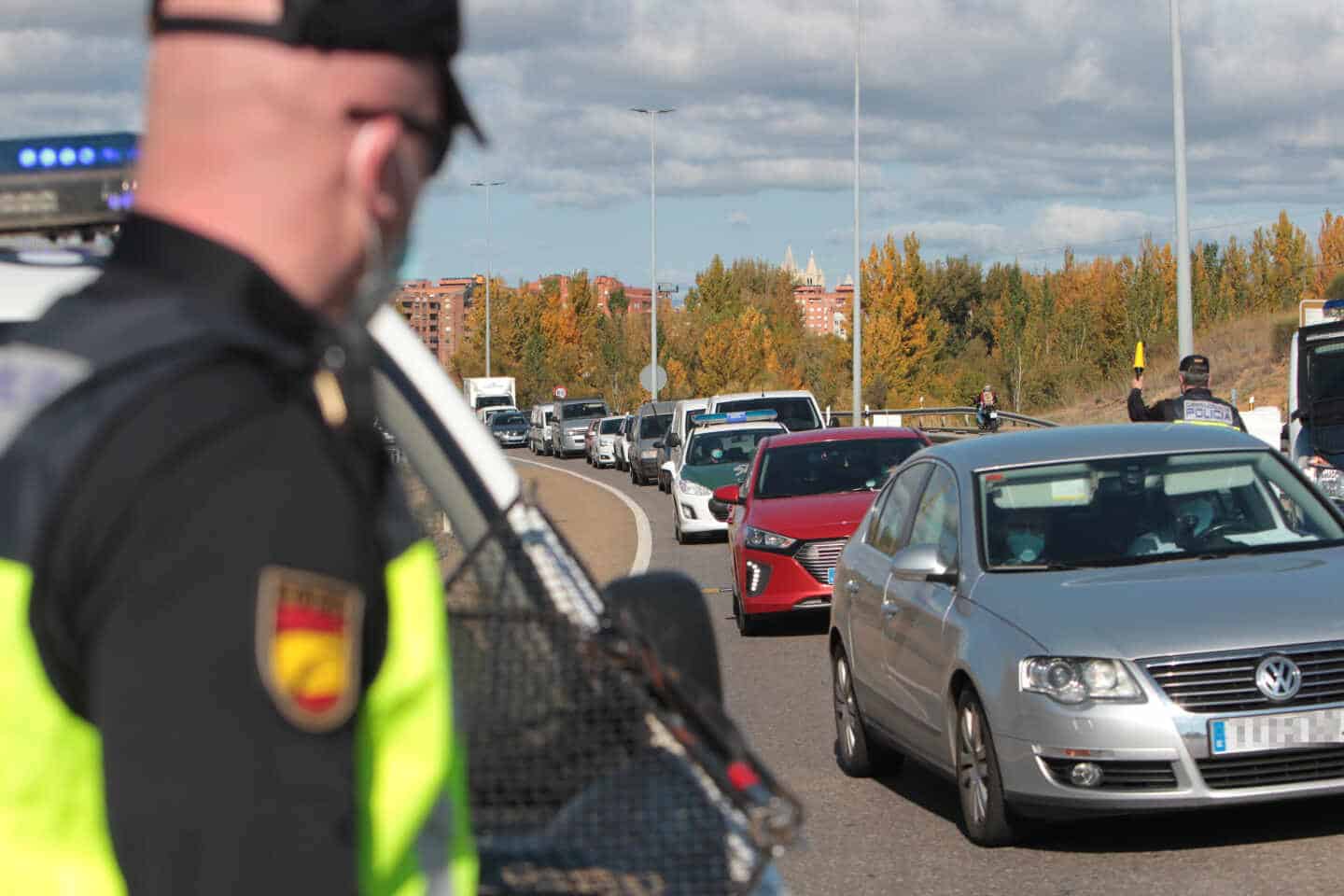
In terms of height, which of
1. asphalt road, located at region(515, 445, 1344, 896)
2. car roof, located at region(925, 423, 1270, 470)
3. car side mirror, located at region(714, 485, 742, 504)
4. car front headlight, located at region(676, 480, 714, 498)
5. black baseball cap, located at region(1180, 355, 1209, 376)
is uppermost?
black baseball cap, located at region(1180, 355, 1209, 376)

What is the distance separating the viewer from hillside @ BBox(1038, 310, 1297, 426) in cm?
6203

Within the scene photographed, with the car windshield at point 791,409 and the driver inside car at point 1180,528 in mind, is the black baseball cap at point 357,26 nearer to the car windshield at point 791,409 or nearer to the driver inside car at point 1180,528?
the driver inside car at point 1180,528

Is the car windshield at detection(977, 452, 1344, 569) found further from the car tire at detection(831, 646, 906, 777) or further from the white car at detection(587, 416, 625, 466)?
the white car at detection(587, 416, 625, 466)

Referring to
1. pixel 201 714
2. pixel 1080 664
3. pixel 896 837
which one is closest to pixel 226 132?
pixel 201 714

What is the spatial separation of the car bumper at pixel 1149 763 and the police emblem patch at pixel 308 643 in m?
6.01

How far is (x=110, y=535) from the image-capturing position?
4.17 ft

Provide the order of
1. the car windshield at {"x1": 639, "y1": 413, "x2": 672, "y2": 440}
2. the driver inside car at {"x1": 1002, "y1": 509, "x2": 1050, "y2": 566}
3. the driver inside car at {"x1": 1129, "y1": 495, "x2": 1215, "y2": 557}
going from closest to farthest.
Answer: the driver inside car at {"x1": 1002, "y1": 509, "x2": 1050, "y2": 566}, the driver inside car at {"x1": 1129, "y1": 495, "x2": 1215, "y2": 557}, the car windshield at {"x1": 639, "y1": 413, "x2": 672, "y2": 440}

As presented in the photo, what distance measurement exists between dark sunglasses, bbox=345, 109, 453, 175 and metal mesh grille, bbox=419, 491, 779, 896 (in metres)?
0.66

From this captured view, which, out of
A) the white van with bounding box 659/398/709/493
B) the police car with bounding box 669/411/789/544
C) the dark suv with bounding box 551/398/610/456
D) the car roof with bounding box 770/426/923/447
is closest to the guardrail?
the white van with bounding box 659/398/709/493

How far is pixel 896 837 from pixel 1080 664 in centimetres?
124

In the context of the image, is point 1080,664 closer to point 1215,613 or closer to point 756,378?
point 1215,613

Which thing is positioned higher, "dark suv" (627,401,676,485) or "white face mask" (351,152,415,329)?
"white face mask" (351,152,415,329)

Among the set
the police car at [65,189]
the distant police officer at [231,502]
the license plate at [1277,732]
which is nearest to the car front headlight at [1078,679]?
the license plate at [1277,732]

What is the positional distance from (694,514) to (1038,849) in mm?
18137
